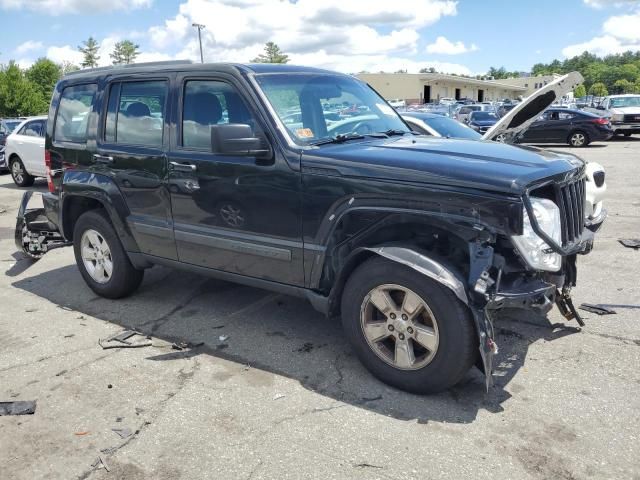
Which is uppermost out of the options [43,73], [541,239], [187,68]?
[43,73]

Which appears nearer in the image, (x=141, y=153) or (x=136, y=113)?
(x=141, y=153)

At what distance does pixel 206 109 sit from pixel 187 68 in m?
0.39

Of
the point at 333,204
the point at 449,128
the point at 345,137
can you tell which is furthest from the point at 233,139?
the point at 449,128

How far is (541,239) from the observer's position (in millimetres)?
3320

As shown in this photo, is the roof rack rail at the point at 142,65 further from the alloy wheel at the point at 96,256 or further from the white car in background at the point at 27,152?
the white car in background at the point at 27,152

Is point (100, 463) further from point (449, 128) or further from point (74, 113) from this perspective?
point (449, 128)

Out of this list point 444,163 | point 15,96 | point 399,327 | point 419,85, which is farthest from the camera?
point 419,85

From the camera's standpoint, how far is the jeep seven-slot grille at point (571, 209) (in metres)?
3.53

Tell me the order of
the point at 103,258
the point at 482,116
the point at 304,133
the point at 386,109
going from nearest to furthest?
the point at 304,133, the point at 386,109, the point at 103,258, the point at 482,116

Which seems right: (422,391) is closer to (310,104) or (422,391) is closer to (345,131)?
(345,131)

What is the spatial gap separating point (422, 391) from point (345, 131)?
1968 mm

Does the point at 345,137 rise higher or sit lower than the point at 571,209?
higher

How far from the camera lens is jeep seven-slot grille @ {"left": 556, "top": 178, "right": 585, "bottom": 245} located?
139 inches

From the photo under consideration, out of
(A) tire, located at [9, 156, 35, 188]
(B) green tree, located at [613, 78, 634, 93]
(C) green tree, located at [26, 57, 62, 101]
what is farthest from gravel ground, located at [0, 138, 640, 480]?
(B) green tree, located at [613, 78, 634, 93]
